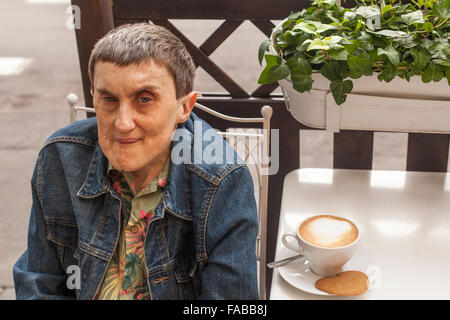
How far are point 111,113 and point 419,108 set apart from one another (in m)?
0.73

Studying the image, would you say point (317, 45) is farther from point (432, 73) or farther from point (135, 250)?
point (135, 250)

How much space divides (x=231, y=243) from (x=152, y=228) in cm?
18

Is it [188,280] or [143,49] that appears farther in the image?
[188,280]

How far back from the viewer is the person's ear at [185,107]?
1.26 m

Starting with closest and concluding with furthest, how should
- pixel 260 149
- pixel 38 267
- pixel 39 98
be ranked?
pixel 38 267 < pixel 260 149 < pixel 39 98

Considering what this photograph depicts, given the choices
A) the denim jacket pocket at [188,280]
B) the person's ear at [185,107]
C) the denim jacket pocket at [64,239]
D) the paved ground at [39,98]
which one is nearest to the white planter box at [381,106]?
the person's ear at [185,107]

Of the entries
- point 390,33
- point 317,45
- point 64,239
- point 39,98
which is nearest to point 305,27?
point 317,45

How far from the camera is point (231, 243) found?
1.24 m

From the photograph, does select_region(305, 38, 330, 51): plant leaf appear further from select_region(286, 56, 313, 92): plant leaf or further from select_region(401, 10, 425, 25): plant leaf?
select_region(401, 10, 425, 25): plant leaf

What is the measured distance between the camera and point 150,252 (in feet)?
4.17

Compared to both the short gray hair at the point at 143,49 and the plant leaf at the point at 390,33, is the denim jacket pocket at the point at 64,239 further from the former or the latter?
the plant leaf at the point at 390,33

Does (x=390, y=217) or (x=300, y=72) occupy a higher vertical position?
(x=300, y=72)

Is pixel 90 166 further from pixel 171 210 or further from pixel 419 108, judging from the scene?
pixel 419 108
